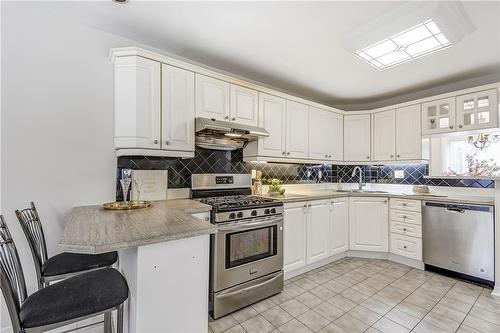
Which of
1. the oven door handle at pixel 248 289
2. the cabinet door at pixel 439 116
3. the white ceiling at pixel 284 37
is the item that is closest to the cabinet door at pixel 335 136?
the white ceiling at pixel 284 37

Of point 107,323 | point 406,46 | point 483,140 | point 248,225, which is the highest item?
point 406,46

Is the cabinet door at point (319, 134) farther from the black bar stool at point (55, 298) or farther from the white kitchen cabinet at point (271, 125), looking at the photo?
the black bar stool at point (55, 298)

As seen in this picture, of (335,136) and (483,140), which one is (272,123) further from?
(483,140)

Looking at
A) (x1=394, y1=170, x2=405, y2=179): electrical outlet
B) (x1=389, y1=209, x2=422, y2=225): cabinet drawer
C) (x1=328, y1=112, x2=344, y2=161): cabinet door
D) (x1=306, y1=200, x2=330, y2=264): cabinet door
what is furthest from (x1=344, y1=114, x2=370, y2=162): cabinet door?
(x1=306, y1=200, x2=330, y2=264): cabinet door

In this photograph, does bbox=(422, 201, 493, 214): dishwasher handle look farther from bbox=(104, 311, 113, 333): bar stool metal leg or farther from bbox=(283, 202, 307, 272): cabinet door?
bbox=(104, 311, 113, 333): bar stool metal leg

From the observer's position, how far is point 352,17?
1.88 meters

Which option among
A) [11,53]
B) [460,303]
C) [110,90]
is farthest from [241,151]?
[460,303]

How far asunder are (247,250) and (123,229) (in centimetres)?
126

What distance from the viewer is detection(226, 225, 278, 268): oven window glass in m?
2.12

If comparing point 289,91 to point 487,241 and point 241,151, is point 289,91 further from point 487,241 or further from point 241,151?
point 487,241

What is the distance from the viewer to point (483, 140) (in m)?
3.02

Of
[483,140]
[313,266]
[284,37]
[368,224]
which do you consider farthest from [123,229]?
[483,140]

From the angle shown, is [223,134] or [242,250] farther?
[223,134]

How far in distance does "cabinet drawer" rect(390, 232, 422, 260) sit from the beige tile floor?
260 mm
